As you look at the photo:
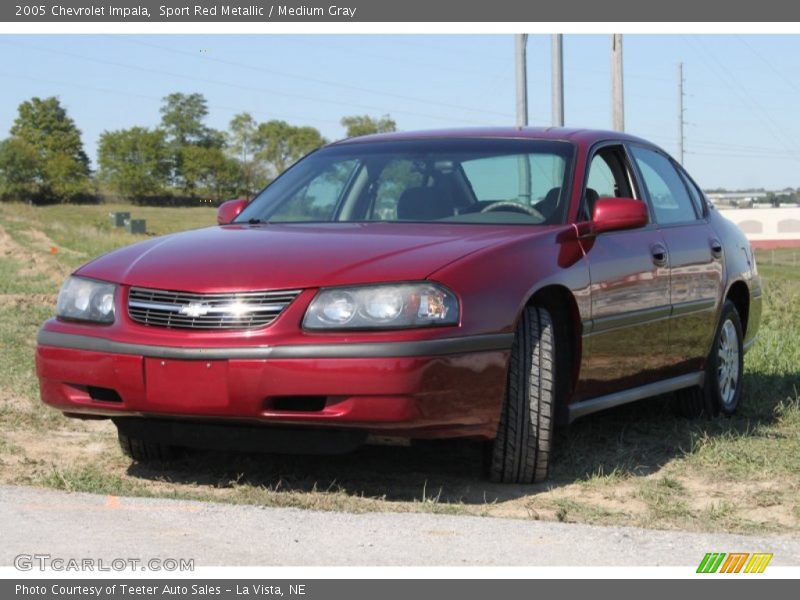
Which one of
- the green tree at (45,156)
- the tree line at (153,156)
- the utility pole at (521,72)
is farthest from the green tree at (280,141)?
the utility pole at (521,72)

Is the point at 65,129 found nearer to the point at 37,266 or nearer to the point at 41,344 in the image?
the point at 37,266

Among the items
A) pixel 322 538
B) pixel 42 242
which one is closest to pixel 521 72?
pixel 42 242

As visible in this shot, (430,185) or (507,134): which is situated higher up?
(507,134)

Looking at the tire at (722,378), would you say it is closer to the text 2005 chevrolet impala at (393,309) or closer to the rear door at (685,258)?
the rear door at (685,258)

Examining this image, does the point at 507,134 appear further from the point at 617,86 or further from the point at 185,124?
the point at 185,124

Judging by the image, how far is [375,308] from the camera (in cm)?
514

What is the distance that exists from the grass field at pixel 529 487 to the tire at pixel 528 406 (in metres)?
0.10

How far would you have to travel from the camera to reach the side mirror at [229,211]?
6871 mm

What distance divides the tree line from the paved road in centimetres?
11903

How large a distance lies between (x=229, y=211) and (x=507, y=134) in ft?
4.66

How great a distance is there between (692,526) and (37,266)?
68.0 ft

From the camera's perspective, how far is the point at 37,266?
24422 mm
